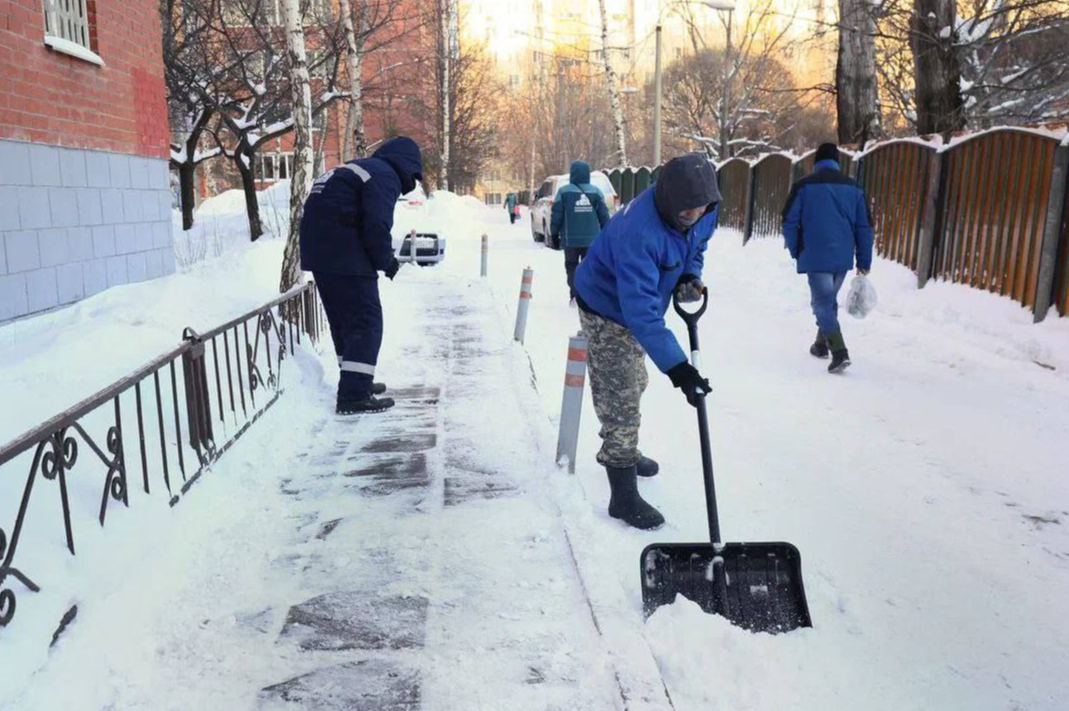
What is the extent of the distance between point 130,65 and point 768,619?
914cm

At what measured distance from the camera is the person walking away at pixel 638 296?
3492 mm

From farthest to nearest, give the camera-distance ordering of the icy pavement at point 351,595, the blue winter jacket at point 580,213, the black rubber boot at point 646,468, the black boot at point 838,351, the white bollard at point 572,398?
the blue winter jacket at point 580,213, the black boot at point 838,351, the black rubber boot at point 646,468, the white bollard at point 572,398, the icy pavement at point 351,595

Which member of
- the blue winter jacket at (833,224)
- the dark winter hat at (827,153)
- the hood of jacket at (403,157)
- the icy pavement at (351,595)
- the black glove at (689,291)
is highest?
the dark winter hat at (827,153)

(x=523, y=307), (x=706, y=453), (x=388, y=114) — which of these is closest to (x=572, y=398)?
(x=706, y=453)

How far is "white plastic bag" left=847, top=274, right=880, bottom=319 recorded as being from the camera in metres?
7.18

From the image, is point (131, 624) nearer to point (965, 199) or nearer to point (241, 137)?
point (965, 199)

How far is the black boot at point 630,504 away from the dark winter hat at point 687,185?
1.27 meters

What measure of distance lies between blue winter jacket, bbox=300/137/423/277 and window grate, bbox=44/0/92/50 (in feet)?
12.8

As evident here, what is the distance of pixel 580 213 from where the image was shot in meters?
9.81

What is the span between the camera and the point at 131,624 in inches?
119

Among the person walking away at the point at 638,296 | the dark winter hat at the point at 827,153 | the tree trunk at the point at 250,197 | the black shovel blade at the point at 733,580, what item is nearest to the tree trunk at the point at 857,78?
the dark winter hat at the point at 827,153

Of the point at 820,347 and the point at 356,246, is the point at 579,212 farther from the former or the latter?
the point at 356,246

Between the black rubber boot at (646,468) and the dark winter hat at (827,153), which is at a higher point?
the dark winter hat at (827,153)

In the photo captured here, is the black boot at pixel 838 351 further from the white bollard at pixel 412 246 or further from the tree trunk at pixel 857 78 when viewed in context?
the white bollard at pixel 412 246
